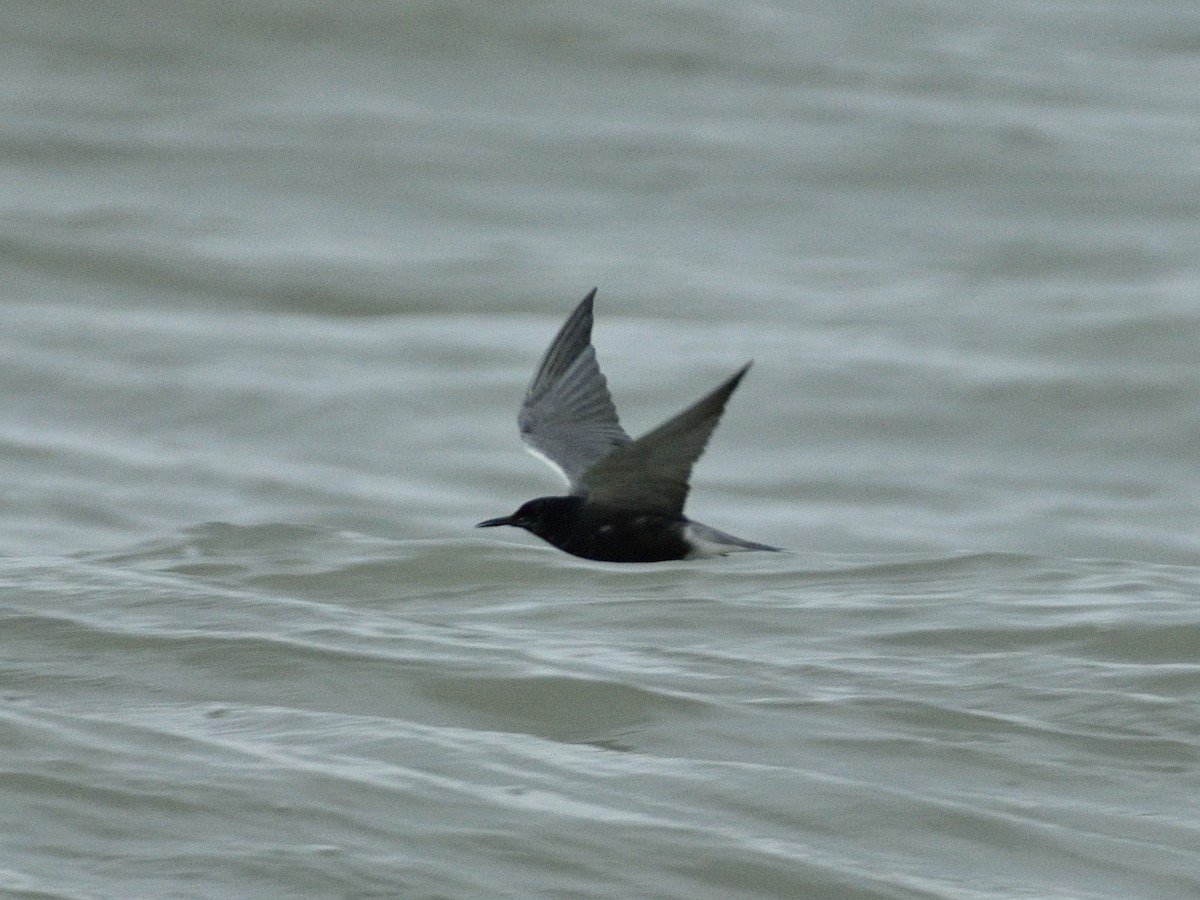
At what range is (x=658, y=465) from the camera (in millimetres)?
7492

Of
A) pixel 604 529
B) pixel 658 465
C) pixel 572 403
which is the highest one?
pixel 572 403

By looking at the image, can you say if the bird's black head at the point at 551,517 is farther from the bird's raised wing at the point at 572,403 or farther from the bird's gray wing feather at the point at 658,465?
the bird's raised wing at the point at 572,403

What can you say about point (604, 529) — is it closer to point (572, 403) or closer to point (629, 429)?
point (572, 403)

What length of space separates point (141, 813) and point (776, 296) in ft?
41.4

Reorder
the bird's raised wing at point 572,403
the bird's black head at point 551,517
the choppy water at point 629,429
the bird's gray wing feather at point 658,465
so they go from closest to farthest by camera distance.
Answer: the choppy water at point 629,429 < the bird's gray wing feather at point 658,465 < the bird's black head at point 551,517 < the bird's raised wing at point 572,403

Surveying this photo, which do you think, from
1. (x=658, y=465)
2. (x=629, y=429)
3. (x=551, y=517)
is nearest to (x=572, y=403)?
(x=551, y=517)

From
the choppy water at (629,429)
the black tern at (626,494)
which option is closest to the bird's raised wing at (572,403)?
the black tern at (626,494)

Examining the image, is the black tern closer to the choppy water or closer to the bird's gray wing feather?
the bird's gray wing feather

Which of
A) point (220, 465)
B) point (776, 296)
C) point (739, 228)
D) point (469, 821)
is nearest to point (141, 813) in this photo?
point (469, 821)

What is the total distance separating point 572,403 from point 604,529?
1.20 metres

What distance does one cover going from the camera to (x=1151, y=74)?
24531mm

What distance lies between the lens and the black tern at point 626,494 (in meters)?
7.23

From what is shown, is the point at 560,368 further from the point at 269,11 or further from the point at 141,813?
the point at 269,11

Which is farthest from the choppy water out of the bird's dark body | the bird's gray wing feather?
the bird's gray wing feather
